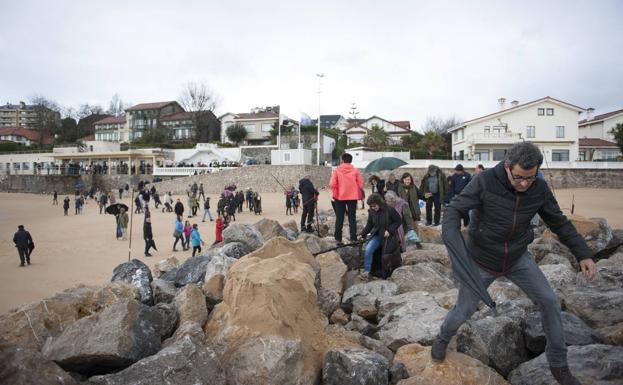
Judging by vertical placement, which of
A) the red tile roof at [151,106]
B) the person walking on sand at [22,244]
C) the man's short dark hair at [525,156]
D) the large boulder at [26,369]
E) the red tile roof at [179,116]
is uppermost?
the red tile roof at [151,106]

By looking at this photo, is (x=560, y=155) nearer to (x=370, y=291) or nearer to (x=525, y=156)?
(x=370, y=291)

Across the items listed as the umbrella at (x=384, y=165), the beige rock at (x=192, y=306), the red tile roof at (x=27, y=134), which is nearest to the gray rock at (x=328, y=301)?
the beige rock at (x=192, y=306)

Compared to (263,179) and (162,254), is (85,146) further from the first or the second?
(162,254)

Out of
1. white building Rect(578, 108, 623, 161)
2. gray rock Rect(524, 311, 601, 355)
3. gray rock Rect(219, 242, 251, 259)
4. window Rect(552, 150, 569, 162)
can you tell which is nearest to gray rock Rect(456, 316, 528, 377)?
gray rock Rect(524, 311, 601, 355)

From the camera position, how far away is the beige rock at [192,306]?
4.49 metres

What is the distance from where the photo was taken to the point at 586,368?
3.45m

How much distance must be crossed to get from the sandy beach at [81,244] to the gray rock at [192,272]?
14.8 ft

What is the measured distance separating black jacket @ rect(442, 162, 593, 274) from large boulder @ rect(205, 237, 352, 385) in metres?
1.62

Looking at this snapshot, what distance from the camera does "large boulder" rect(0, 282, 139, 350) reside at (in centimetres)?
406

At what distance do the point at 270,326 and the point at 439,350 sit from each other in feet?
4.74

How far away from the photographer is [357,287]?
19.7 ft

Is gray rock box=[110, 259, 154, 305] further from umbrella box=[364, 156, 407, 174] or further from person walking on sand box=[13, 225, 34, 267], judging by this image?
umbrella box=[364, 156, 407, 174]

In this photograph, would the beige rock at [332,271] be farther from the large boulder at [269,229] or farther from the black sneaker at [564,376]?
the black sneaker at [564,376]

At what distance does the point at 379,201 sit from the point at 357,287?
4.79 ft
